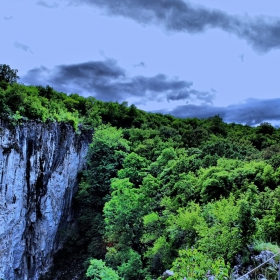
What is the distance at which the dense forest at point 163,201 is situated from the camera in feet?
31.9

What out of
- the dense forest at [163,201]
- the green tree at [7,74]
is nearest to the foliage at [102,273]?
the dense forest at [163,201]

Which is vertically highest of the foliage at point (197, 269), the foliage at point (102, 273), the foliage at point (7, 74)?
the foliage at point (7, 74)

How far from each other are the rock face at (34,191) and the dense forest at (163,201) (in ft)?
2.91

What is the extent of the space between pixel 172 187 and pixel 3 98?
11.3 metres

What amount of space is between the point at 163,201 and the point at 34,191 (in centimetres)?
913

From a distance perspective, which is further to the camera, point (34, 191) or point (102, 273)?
point (34, 191)

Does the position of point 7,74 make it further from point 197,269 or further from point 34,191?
point 197,269

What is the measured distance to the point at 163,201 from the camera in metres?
15.6

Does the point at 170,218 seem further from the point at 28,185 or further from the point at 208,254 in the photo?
the point at 28,185

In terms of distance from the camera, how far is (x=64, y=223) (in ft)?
78.6

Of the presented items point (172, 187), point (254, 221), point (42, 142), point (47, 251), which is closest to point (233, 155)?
point (172, 187)

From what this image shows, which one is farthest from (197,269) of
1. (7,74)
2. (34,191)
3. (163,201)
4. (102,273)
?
(7,74)

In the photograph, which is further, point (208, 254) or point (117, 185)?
point (117, 185)

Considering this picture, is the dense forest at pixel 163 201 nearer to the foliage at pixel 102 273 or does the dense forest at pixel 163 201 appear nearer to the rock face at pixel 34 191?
the foliage at pixel 102 273
